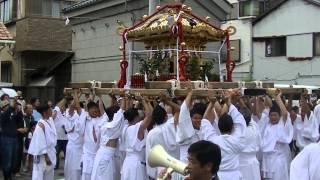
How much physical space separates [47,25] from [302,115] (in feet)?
53.5

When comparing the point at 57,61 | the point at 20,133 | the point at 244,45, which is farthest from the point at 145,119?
the point at 57,61

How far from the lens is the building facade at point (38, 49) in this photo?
22.4 metres

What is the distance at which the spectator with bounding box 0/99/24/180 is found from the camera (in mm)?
10797

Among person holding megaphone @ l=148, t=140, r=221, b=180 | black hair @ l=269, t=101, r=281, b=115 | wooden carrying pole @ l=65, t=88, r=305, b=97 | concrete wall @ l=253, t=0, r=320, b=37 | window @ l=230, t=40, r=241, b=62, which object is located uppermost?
concrete wall @ l=253, t=0, r=320, b=37

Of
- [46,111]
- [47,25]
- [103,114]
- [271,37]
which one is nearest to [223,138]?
[103,114]

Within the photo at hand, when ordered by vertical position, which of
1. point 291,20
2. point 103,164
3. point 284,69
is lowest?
A: point 103,164

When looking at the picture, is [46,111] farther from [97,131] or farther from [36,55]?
[36,55]

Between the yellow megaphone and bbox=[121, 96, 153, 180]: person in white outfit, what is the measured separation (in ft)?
12.5

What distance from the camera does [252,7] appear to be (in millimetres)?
23625

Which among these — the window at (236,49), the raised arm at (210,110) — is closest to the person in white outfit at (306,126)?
the raised arm at (210,110)

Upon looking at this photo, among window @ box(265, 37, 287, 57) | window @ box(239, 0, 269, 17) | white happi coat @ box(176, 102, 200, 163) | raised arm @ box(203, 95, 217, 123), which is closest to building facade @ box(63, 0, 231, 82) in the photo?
window @ box(265, 37, 287, 57)

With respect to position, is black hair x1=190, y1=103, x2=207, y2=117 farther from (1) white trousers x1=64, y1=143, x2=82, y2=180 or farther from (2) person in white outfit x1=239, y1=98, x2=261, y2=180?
(1) white trousers x1=64, y1=143, x2=82, y2=180

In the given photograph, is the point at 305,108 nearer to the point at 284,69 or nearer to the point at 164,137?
the point at 164,137

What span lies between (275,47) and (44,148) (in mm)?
14960
